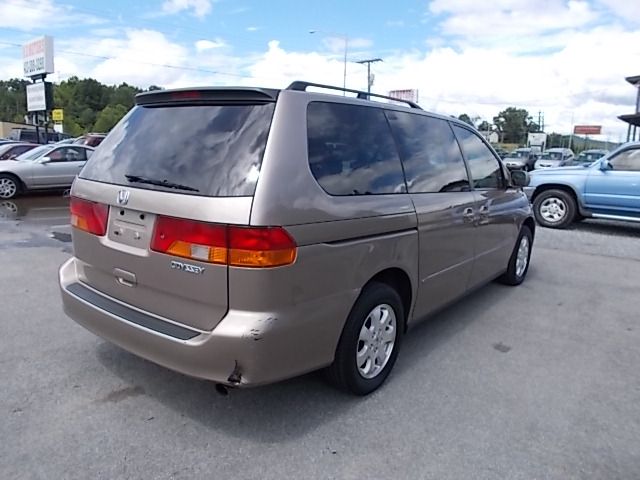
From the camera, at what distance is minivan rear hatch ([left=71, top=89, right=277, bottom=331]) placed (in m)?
2.40

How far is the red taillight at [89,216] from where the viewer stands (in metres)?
2.90

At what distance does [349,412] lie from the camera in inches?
116

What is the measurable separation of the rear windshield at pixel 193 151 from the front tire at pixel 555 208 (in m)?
9.20

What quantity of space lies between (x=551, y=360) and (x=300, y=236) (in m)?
2.50

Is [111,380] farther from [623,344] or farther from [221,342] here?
[623,344]

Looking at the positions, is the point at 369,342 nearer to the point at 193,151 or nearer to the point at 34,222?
the point at 193,151

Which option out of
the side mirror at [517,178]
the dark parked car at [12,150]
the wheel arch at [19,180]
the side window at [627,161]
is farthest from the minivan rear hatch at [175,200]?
the dark parked car at [12,150]

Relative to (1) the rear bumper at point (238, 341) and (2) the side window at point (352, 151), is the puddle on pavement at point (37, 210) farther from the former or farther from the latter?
(2) the side window at point (352, 151)

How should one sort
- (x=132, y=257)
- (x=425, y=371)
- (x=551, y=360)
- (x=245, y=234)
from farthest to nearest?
(x=551, y=360)
(x=425, y=371)
(x=132, y=257)
(x=245, y=234)

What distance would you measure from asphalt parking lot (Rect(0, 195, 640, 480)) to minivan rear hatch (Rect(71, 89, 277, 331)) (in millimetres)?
650

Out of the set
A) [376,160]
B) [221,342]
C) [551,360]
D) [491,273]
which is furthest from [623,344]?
[221,342]

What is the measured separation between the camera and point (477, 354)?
386 centimetres

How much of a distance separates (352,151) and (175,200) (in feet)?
3.61

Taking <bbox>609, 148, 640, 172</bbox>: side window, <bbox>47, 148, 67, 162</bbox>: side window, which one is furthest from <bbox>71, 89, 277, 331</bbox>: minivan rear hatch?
<bbox>47, 148, 67, 162</bbox>: side window
